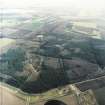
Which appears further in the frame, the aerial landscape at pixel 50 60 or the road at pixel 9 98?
the aerial landscape at pixel 50 60

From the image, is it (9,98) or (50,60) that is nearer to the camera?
(9,98)

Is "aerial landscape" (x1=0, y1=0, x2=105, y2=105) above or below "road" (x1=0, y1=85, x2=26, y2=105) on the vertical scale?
above

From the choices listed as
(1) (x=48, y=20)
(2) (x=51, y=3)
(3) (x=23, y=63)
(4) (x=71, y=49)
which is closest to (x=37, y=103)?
(3) (x=23, y=63)

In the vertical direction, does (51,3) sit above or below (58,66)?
above

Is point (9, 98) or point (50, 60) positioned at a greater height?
point (50, 60)

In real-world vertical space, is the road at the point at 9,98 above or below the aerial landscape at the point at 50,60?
below

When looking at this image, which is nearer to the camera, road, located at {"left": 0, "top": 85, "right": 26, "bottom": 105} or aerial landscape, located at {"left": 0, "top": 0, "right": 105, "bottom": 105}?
road, located at {"left": 0, "top": 85, "right": 26, "bottom": 105}

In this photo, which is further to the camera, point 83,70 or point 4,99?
point 83,70

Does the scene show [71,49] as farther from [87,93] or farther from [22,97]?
[22,97]
